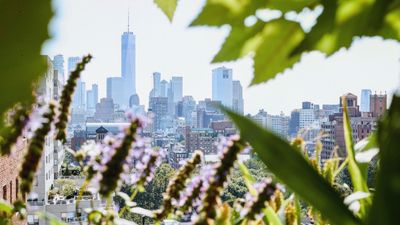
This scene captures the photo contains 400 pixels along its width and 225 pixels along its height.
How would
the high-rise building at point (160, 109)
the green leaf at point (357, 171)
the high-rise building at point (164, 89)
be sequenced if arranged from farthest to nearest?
the high-rise building at point (164, 89) < the high-rise building at point (160, 109) < the green leaf at point (357, 171)

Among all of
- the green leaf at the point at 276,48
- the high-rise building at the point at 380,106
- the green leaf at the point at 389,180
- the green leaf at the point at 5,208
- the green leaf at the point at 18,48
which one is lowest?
the green leaf at the point at 5,208

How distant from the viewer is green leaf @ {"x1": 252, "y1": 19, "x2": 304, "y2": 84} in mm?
257

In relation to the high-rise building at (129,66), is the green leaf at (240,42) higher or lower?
lower

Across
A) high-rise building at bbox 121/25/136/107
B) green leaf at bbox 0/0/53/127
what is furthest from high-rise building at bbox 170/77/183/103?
green leaf at bbox 0/0/53/127

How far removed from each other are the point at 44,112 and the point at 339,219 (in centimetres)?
32

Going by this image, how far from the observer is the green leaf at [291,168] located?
0.10 m

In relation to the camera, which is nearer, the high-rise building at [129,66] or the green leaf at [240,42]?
the green leaf at [240,42]

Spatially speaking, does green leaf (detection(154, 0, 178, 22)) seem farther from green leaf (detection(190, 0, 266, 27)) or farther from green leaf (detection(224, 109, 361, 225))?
green leaf (detection(224, 109, 361, 225))

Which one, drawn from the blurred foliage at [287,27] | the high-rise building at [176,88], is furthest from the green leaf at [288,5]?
the high-rise building at [176,88]

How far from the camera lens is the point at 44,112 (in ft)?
1.30

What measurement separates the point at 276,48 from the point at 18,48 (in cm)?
19

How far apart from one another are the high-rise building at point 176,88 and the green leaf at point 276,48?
40828 mm

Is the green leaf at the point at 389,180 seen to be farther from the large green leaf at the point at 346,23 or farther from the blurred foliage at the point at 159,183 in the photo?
the blurred foliage at the point at 159,183

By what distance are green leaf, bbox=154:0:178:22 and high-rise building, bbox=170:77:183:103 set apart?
134ft
